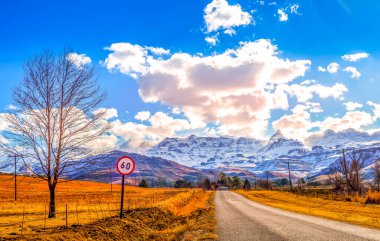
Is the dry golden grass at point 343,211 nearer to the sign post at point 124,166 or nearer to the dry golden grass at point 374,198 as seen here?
the dry golden grass at point 374,198

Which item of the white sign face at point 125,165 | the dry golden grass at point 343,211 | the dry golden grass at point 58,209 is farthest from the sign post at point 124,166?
the dry golden grass at point 343,211

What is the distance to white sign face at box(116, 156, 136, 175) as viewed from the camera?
686 inches

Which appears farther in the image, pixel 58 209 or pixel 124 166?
pixel 58 209

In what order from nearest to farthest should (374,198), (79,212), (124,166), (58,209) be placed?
(124,166) → (79,212) → (58,209) → (374,198)

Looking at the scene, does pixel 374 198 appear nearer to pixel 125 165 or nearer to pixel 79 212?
pixel 79 212

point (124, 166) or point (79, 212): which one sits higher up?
point (124, 166)

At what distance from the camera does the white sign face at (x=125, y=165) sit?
17413 millimetres

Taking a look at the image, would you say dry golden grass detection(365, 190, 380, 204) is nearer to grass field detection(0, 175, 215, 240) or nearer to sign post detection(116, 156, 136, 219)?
grass field detection(0, 175, 215, 240)

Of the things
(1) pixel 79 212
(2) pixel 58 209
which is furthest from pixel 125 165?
(2) pixel 58 209

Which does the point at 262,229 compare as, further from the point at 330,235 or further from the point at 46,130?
the point at 46,130

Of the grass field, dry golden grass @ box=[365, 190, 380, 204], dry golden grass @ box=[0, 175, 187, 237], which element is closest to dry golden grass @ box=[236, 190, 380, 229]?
dry golden grass @ box=[365, 190, 380, 204]

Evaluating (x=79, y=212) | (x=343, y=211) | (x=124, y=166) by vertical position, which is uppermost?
(x=124, y=166)

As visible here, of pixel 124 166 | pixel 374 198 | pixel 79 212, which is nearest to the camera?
pixel 124 166

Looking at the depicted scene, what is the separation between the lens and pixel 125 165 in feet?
58.3
